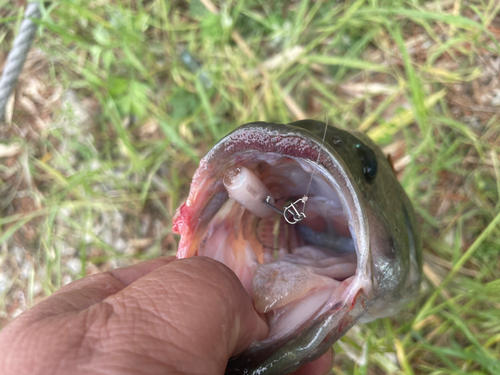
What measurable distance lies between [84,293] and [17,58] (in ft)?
6.28

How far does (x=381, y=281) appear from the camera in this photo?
60.6 inches

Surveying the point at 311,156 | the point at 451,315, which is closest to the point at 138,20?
→ the point at 311,156

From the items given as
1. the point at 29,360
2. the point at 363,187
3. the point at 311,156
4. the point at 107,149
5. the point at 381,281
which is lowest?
the point at 107,149

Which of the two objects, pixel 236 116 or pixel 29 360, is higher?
pixel 29 360

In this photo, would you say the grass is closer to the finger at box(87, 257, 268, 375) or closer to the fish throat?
the fish throat

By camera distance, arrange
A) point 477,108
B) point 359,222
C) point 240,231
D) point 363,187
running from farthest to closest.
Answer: point 477,108
point 240,231
point 363,187
point 359,222

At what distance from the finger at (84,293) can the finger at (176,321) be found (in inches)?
5.8

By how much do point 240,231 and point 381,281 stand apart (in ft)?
2.02

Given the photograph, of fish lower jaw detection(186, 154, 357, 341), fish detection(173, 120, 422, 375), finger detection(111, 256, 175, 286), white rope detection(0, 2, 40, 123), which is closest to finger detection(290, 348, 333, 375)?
fish detection(173, 120, 422, 375)

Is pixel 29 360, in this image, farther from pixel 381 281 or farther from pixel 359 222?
pixel 381 281

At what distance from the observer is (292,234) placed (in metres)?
1.96

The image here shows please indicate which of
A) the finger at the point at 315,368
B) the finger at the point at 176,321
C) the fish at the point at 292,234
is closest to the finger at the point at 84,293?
the finger at the point at 176,321

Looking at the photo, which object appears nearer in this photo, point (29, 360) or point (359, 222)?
point (29, 360)

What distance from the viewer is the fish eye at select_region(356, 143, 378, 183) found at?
1.56 m
